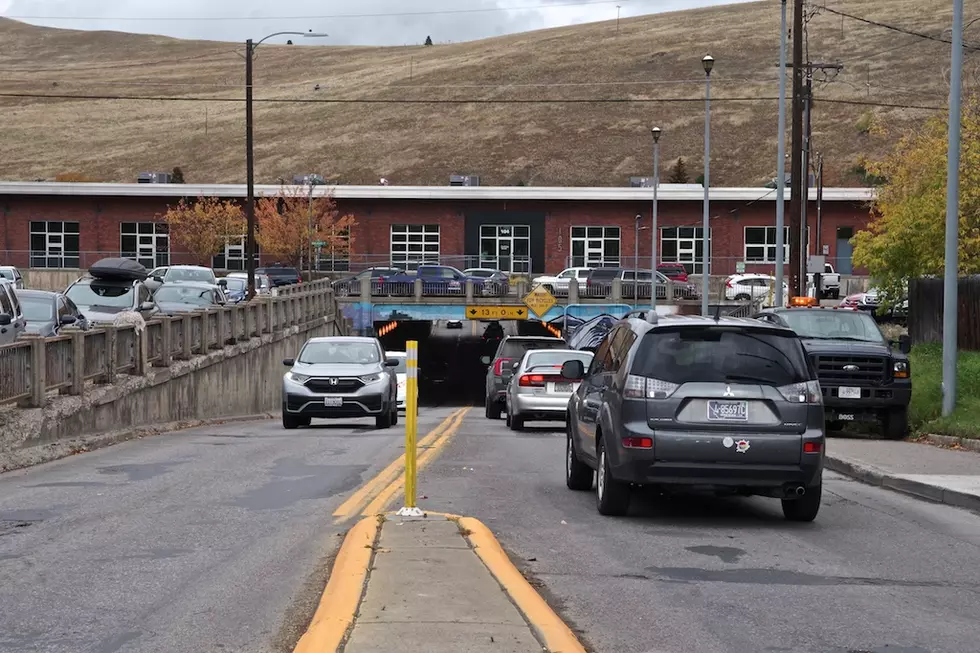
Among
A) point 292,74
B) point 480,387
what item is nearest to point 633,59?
point 292,74

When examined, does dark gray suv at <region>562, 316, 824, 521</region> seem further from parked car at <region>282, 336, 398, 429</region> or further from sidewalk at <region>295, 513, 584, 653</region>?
parked car at <region>282, 336, 398, 429</region>

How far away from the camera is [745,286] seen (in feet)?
220

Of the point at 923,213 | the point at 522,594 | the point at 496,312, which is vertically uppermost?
the point at 923,213

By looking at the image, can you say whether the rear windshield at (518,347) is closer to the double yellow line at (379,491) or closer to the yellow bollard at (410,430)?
the double yellow line at (379,491)

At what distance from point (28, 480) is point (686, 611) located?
8.73m

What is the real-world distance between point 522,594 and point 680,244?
247 feet

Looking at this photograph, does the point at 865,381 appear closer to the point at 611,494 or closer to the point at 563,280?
the point at 611,494

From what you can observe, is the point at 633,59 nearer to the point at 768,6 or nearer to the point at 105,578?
the point at 768,6

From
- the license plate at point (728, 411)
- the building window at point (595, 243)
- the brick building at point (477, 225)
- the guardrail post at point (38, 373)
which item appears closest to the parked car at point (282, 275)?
the brick building at point (477, 225)

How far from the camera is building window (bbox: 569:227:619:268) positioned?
8225 cm

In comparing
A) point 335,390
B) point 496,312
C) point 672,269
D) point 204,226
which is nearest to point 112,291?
point 335,390

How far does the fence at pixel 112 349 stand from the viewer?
60.0 feet

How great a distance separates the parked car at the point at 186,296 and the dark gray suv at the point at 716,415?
2760 centimetres

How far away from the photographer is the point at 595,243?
82.4 metres
